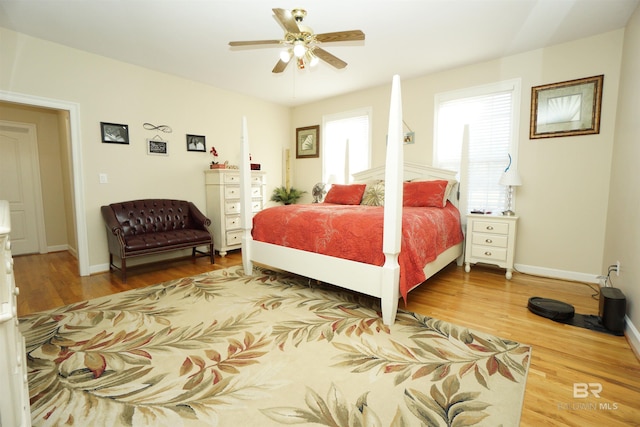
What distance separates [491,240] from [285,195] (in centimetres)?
361

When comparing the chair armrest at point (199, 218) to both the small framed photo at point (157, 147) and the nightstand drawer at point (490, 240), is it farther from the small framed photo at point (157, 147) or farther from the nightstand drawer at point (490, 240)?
the nightstand drawer at point (490, 240)

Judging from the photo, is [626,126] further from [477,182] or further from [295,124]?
[295,124]

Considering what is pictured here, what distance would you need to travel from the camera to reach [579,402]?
1.47m

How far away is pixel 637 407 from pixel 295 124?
572 centimetres

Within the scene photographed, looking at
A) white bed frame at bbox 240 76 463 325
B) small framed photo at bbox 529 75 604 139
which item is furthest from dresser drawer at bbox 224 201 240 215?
small framed photo at bbox 529 75 604 139

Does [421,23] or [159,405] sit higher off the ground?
[421,23]

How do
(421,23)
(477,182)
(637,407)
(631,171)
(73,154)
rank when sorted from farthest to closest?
(477,182) → (73,154) → (421,23) → (631,171) → (637,407)

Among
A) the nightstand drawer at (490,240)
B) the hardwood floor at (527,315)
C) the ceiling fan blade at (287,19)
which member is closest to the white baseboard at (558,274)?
the hardwood floor at (527,315)

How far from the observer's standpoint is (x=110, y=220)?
136 inches

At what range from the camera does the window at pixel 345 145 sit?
→ 4938 mm

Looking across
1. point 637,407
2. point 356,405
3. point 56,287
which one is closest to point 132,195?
point 56,287

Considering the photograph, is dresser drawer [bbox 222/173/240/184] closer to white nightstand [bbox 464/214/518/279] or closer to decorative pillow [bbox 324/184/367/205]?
decorative pillow [bbox 324/184/367/205]

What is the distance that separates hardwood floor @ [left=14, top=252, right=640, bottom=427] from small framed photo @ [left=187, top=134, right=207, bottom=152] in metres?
1.73

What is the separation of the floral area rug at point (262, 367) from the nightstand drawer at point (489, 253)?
159 cm
